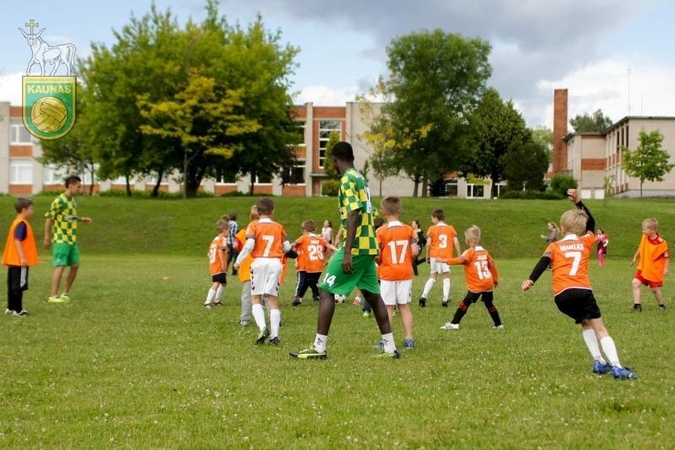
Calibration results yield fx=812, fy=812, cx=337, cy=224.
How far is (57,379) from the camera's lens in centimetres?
801

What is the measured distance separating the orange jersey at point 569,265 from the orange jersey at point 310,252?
8.66m

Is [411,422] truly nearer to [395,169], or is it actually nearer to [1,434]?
[1,434]

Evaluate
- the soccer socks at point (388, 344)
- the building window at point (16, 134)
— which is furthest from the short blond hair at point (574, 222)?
the building window at point (16, 134)

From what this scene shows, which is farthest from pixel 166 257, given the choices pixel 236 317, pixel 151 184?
pixel 151 184

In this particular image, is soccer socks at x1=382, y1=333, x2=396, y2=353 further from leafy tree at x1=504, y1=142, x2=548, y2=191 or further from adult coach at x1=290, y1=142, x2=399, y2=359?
leafy tree at x1=504, y1=142, x2=548, y2=191

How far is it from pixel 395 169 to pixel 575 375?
6087cm

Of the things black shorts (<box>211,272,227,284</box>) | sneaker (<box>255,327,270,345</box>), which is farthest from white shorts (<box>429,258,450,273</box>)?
sneaker (<box>255,327,270,345</box>)

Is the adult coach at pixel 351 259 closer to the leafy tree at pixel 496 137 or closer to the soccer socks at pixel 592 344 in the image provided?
the soccer socks at pixel 592 344

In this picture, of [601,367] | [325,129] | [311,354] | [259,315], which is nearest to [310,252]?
[259,315]

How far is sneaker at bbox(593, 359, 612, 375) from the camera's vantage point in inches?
320

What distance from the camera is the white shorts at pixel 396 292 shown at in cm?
1069

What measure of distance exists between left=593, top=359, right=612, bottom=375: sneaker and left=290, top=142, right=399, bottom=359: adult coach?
2.26 meters

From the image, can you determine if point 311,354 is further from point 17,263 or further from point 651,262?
point 651,262

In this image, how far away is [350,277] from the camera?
30.2 ft
